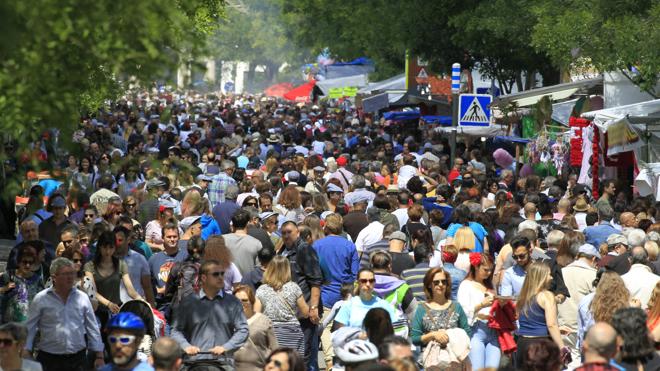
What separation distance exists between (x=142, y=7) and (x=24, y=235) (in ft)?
21.7

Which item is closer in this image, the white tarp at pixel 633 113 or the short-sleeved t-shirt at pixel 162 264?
the short-sleeved t-shirt at pixel 162 264

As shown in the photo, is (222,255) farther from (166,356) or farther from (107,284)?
(166,356)

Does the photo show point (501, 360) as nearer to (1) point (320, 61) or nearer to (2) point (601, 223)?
(2) point (601, 223)

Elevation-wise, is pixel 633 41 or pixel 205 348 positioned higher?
pixel 633 41

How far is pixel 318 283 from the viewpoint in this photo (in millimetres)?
12484

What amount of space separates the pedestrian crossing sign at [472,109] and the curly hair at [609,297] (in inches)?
505

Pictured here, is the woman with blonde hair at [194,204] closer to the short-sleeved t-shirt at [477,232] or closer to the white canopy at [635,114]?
the short-sleeved t-shirt at [477,232]

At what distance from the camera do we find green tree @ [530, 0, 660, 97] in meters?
19.3

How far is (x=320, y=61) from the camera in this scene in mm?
103188

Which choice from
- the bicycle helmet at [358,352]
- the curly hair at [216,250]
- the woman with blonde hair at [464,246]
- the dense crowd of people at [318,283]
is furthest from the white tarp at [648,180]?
the bicycle helmet at [358,352]

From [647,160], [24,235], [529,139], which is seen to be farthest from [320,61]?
[24,235]

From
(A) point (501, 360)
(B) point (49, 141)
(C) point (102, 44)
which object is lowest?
(A) point (501, 360)

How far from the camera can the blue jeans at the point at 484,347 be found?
35.4ft

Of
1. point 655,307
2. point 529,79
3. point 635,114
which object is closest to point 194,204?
point 655,307
